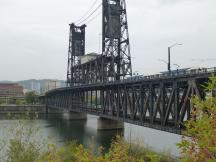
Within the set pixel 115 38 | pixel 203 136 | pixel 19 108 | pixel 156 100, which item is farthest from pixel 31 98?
pixel 203 136

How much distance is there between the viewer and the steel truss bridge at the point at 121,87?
36219mm

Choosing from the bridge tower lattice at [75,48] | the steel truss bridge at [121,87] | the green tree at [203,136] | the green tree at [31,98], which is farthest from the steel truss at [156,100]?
the green tree at [31,98]

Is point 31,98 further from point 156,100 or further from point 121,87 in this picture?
point 156,100

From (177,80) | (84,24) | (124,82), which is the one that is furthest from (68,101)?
(177,80)

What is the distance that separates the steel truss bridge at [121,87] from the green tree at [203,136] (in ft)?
4.79

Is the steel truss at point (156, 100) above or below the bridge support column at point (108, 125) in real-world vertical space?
above

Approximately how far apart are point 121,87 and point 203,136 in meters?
52.3

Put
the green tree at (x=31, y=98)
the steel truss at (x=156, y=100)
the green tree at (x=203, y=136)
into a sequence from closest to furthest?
the green tree at (x=203, y=136) → the steel truss at (x=156, y=100) → the green tree at (x=31, y=98)

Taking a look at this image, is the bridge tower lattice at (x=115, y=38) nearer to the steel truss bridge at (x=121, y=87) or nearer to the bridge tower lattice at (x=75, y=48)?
the steel truss bridge at (x=121, y=87)

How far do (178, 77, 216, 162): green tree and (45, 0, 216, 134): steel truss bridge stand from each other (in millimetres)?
1460

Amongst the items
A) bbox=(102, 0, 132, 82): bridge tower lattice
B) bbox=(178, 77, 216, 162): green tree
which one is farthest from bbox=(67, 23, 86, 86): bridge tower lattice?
bbox=(178, 77, 216, 162): green tree

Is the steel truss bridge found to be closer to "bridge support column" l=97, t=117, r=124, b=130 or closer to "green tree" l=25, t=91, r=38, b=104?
"bridge support column" l=97, t=117, r=124, b=130

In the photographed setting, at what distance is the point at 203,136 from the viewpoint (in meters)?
5.35

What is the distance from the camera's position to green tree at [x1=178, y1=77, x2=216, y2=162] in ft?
17.2
